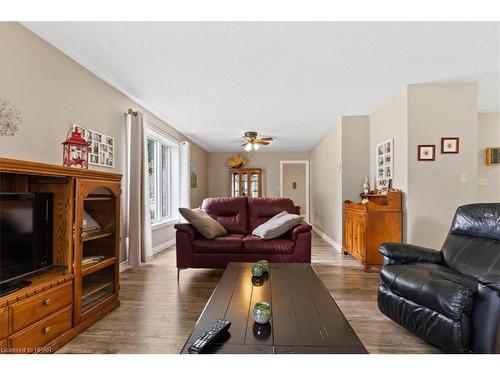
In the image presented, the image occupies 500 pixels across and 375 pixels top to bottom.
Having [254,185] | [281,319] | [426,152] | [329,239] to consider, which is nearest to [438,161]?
[426,152]

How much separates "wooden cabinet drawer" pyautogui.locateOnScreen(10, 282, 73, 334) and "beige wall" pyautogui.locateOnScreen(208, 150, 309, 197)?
626cm

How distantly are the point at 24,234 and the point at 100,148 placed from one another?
5.03 ft

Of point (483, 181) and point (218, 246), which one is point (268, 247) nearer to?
point (218, 246)

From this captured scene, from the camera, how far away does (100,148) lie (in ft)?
9.41

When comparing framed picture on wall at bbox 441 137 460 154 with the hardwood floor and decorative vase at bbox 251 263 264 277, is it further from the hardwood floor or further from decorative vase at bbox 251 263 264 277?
decorative vase at bbox 251 263 264 277

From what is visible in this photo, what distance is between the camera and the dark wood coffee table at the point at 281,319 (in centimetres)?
104

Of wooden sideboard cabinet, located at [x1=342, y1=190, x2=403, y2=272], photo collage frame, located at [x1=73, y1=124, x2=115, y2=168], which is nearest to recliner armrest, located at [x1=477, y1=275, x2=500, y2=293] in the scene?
wooden sideboard cabinet, located at [x1=342, y1=190, x2=403, y2=272]

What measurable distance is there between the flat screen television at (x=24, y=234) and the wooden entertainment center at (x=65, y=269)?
57mm

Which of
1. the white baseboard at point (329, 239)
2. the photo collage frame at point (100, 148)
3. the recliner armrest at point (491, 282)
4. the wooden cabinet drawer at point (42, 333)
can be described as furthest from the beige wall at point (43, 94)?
the white baseboard at point (329, 239)

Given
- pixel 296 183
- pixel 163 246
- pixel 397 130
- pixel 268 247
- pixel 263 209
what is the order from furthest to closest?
pixel 296 183 < pixel 163 246 < pixel 263 209 < pixel 397 130 < pixel 268 247

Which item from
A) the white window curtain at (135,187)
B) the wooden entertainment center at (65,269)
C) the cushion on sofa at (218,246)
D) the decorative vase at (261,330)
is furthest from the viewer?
the white window curtain at (135,187)

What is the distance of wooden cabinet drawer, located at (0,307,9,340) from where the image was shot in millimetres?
1276

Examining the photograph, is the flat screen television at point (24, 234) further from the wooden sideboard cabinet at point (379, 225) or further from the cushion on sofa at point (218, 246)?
the wooden sideboard cabinet at point (379, 225)
